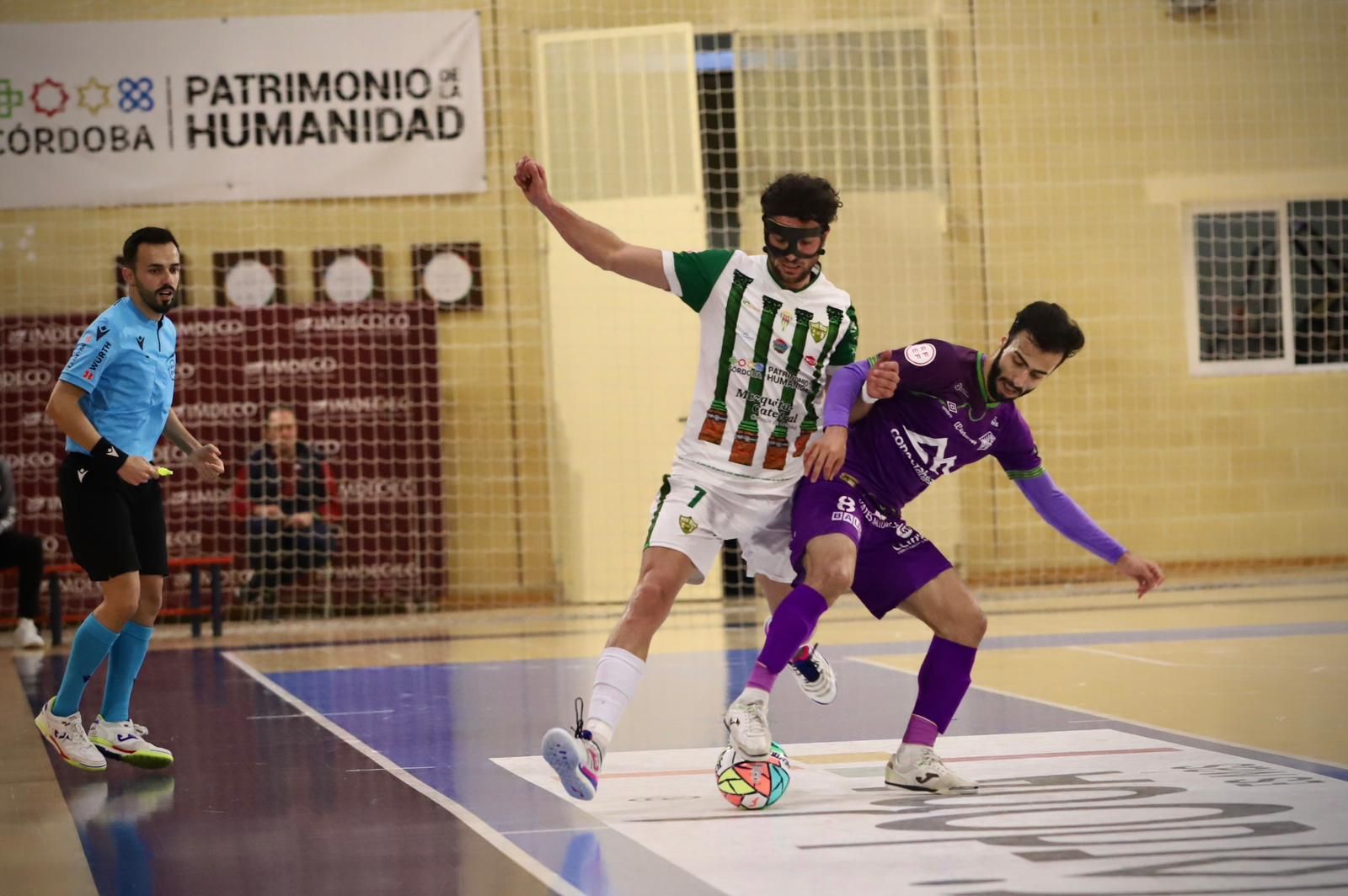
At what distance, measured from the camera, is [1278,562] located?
13.6 metres

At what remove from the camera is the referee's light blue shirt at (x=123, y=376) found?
539cm

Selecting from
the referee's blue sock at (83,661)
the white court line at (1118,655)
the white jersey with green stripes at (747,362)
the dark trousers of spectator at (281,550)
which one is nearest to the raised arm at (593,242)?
the white jersey with green stripes at (747,362)

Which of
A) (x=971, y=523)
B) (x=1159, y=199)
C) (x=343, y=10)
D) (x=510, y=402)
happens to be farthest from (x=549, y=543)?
(x=1159, y=199)

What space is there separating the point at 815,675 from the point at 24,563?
717 centimetres

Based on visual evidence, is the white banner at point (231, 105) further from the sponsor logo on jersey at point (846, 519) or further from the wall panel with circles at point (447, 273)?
the sponsor logo on jersey at point (846, 519)

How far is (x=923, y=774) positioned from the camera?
452 centimetres

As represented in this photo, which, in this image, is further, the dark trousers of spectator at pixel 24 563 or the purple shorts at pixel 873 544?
the dark trousers of spectator at pixel 24 563

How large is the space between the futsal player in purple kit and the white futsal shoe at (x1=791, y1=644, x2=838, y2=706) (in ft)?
1.66

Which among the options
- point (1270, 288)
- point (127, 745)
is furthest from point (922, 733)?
point (1270, 288)

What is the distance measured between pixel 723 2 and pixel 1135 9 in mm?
3318

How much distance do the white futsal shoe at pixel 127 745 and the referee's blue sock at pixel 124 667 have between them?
0.17 ft

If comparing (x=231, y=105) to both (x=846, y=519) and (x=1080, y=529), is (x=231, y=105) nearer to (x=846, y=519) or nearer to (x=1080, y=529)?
(x=846, y=519)

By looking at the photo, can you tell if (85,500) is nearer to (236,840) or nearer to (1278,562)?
(236,840)

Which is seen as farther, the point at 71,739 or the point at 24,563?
the point at 24,563
